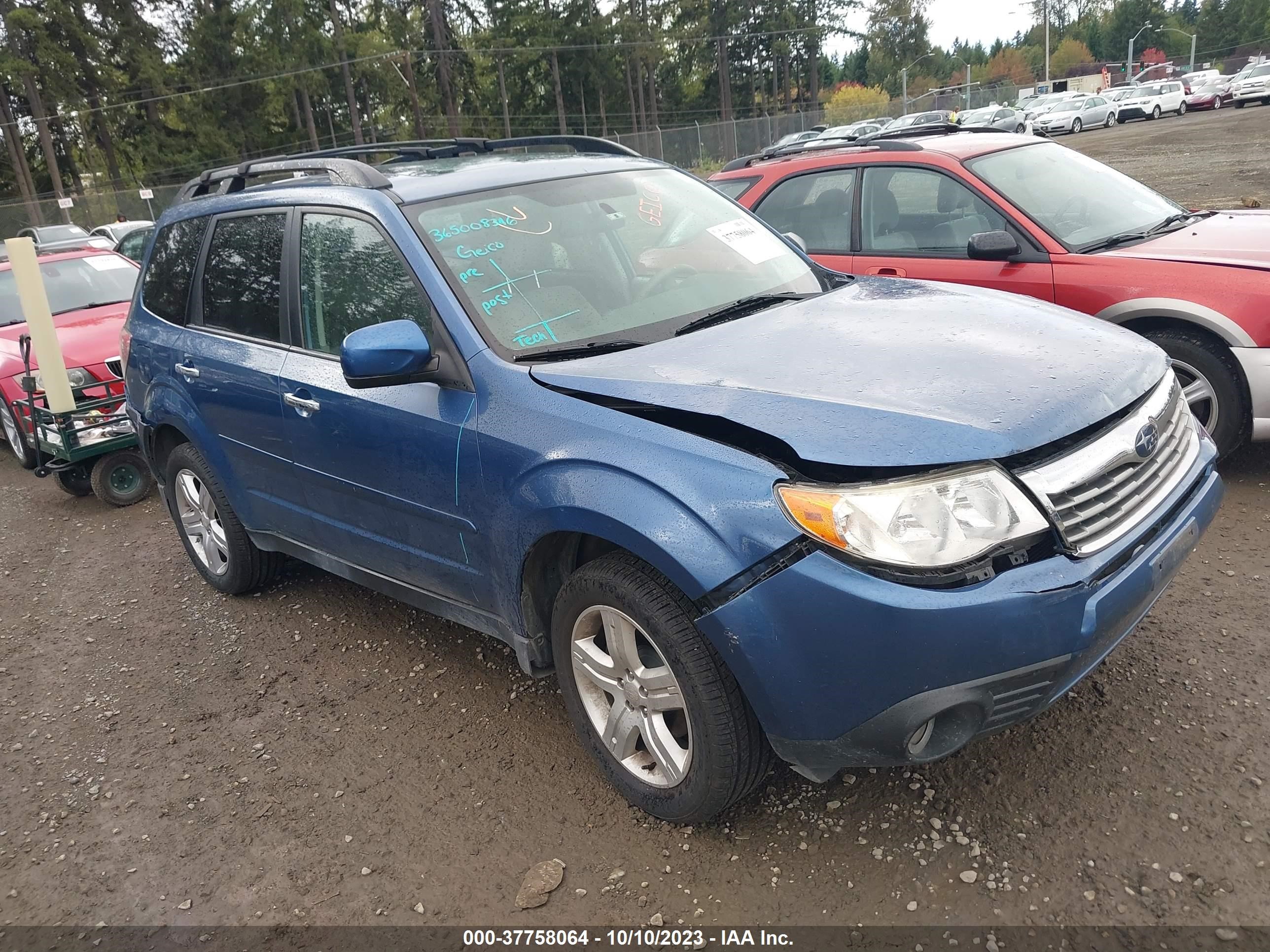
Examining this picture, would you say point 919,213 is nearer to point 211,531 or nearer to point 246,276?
point 246,276

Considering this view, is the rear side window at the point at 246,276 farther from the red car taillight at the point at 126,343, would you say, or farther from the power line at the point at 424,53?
the power line at the point at 424,53

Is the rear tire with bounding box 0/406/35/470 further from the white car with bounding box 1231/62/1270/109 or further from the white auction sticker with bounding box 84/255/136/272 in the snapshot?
the white car with bounding box 1231/62/1270/109

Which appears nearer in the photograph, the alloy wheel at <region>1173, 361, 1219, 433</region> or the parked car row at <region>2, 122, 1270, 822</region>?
the parked car row at <region>2, 122, 1270, 822</region>

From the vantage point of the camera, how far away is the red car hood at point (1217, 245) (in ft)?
14.7

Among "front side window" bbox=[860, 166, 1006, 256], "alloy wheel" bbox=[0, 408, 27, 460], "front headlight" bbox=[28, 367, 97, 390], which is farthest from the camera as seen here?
"alloy wheel" bbox=[0, 408, 27, 460]

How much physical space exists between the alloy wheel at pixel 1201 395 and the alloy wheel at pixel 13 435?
7650 millimetres

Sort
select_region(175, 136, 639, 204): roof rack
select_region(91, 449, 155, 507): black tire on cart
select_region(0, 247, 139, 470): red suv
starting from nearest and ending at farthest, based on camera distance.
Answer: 1. select_region(175, 136, 639, 204): roof rack
2. select_region(91, 449, 155, 507): black tire on cart
3. select_region(0, 247, 139, 470): red suv

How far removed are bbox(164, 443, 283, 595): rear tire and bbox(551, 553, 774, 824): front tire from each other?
7.49 ft

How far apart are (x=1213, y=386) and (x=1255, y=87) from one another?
151 ft

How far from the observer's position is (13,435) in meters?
7.49

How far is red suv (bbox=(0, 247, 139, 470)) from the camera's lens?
275 inches

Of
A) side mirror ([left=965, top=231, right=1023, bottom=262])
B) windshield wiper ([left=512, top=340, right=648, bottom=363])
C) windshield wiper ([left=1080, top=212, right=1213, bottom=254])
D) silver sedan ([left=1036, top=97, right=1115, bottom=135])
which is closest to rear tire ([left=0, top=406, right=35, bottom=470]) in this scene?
windshield wiper ([left=512, top=340, right=648, bottom=363])

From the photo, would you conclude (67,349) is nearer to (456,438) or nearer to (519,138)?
(519,138)

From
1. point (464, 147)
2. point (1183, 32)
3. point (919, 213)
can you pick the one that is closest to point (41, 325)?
point (464, 147)
